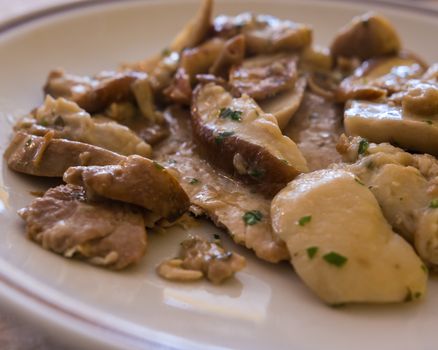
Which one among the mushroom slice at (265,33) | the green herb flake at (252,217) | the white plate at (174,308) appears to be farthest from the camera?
the mushroom slice at (265,33)

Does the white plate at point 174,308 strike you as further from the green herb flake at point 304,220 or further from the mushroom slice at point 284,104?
the mushroom slice at point 284,104

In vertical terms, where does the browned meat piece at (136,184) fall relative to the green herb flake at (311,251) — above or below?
above

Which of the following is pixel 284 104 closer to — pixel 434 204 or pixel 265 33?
pixel 265 33

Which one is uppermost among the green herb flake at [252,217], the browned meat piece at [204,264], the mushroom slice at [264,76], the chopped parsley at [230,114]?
the chopped parsley at [230,114]

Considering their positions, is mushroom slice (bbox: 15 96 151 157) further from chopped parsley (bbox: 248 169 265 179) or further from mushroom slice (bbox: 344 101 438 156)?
mushroom slice (bbox: 344 101 438 156)

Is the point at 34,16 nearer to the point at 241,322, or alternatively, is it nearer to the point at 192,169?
the point at 192,169

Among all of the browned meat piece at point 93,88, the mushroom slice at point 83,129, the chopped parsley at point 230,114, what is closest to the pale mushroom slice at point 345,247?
the chopped parsley at point 230,114

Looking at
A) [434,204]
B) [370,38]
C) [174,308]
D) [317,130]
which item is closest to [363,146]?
[434,204]

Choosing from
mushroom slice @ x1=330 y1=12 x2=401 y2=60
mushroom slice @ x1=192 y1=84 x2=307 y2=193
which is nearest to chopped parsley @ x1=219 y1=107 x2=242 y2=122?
mushroom slice @ x1=192 y1=84 x2=307 y2=193
